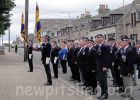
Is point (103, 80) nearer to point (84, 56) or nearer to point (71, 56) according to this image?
point (84, 56)

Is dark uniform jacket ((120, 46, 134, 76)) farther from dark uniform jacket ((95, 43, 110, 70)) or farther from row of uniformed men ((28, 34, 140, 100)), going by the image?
dark uniform jacket ((95, 43, 110, 70))

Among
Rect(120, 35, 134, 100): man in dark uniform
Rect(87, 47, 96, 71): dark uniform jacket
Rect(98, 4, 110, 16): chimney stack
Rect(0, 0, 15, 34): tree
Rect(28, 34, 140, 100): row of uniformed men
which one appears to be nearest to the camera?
Rect(120, 35, 134, 100): man in dark uniform

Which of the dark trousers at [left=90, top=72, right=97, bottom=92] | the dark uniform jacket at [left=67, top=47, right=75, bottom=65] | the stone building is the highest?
the stone building

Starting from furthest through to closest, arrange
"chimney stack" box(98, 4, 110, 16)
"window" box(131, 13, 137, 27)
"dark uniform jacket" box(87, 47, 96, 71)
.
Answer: "chimney stack" box(98, 4, 110, 16) < "window" box(131, 13, 137, 27) < "dark uniform jacket" box(87, 47, 96, 71)

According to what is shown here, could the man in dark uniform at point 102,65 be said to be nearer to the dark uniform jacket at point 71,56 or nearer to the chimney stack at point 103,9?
the dark uniform jacket at point 71,56

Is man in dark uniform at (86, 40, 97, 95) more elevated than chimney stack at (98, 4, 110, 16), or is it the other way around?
chimney stack at (98, 4, 110, 16)

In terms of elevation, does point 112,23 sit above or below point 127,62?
above

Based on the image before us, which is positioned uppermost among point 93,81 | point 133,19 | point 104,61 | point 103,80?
point 133,19

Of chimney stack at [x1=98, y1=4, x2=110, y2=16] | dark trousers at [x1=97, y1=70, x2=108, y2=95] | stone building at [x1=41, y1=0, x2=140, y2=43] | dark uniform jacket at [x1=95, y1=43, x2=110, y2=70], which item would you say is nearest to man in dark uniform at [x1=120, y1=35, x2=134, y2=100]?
A: dark uniform jacket at [x1=95, y1=43, x2=110, y2=70]

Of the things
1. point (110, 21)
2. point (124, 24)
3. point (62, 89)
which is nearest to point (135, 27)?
point (124, 24)

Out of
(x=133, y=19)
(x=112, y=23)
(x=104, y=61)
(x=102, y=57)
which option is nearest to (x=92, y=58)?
(x=102, y=57)

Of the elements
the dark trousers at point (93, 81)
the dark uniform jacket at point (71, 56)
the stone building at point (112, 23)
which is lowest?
the dark trousers at point (93, 81)

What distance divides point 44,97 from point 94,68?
2038mm

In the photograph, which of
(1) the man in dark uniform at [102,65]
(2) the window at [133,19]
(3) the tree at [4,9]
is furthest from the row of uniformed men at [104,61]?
(2) the window at [133,19]
